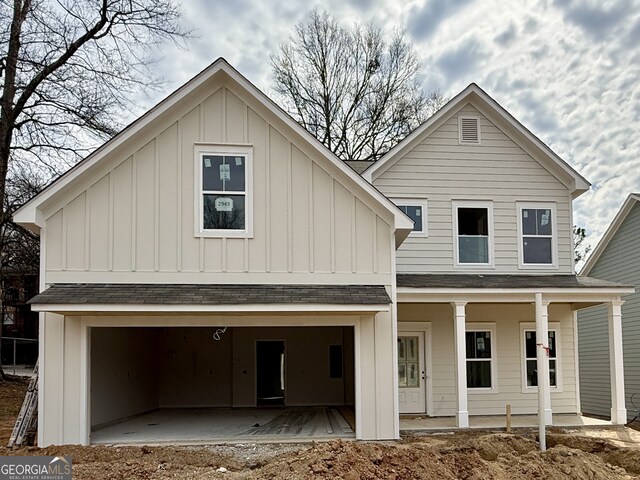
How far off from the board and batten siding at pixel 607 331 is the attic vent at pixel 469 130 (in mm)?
5872

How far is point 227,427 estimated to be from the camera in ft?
39.4

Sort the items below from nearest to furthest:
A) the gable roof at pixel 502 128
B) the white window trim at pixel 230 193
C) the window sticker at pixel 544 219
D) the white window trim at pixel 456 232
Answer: the white window trim at pixel 230 193 < the gable roof at pixel 502 128 < the white window trim at pixel 456 232 < the window sticker at pixel 544 219

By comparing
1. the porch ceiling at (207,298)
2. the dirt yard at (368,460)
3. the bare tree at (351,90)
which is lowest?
the dirt yard at (368,460)

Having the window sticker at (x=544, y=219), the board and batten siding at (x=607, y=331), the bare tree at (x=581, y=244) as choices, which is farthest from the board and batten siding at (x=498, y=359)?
the bare tree at (x=581, y=244)

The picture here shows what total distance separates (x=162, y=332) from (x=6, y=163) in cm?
744

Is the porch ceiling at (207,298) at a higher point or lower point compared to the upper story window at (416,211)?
lower

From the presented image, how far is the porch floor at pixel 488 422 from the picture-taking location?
462 inches

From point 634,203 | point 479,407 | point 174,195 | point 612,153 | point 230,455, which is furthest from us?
point 612,153

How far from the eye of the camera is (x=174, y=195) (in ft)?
34.5

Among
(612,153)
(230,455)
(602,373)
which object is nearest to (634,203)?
(612,153)

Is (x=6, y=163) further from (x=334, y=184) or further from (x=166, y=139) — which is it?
(x=334, y=184)

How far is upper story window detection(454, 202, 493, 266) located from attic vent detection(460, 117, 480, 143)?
156 cm

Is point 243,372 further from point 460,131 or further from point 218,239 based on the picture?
point 460,131

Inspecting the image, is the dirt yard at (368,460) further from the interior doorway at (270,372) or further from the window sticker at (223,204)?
the interior doorway at (270,372)
